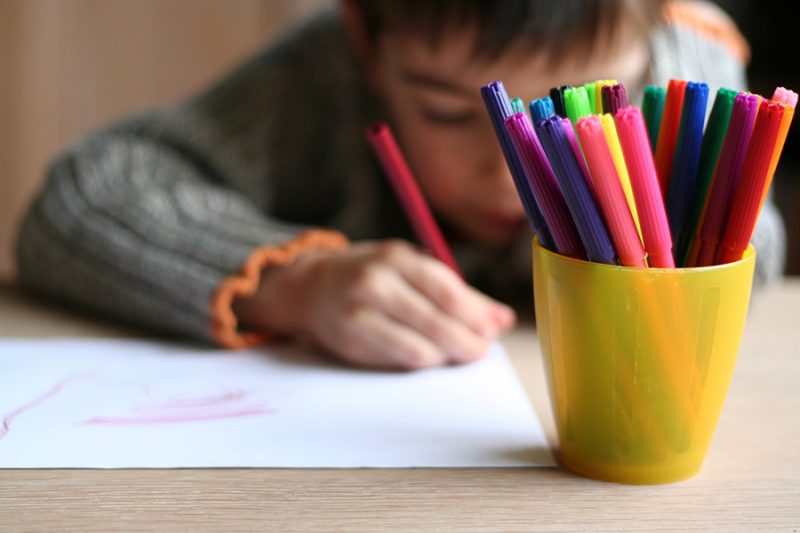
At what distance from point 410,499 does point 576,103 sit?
0.14 m

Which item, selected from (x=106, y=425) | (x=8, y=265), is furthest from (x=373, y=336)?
(x=8, y=265)

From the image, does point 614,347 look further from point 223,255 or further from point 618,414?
point 223,255

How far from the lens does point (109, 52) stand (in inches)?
45.8

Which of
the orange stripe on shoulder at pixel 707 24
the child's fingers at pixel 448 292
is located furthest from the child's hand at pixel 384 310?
the orange stripe on shoulder at pixel 707 24

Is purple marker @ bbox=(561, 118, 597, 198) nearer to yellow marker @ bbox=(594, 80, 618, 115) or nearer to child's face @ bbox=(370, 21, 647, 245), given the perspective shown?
yellow marker @ bbox=(594, 80, 618, 115)

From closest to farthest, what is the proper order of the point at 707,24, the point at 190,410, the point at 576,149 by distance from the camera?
the point at 576,149
the point at 190,410
the point at 707,24

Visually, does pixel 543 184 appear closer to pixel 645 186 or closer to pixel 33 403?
pixel 645 186

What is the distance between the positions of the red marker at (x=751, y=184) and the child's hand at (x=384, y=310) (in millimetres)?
166

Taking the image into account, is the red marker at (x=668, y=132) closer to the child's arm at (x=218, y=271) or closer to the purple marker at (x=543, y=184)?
the purple marker at (x=543, y=184)

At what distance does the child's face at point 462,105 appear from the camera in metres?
0.55

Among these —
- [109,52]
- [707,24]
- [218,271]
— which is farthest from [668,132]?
[109,52]

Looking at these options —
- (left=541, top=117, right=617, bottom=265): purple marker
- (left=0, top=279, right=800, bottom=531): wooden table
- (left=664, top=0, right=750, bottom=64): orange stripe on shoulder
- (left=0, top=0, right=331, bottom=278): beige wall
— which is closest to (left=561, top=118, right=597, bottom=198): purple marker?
(left=541, top=117, right=617, bottom=265): purple marker

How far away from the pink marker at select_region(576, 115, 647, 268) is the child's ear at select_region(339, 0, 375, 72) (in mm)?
415

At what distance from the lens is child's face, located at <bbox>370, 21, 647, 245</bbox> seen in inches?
21.5
